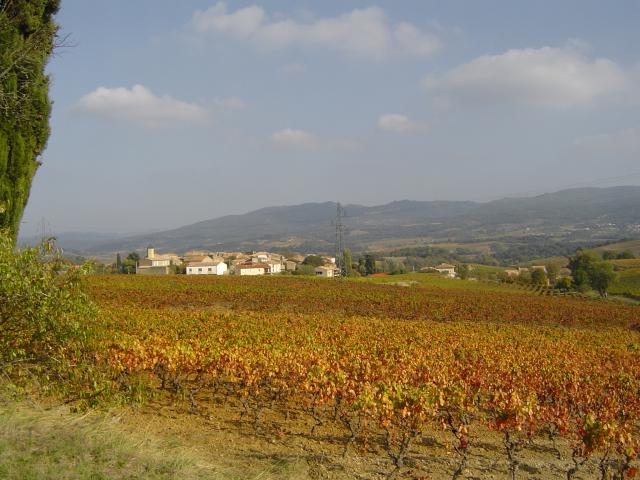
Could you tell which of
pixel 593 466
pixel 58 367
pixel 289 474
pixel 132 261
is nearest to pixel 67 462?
pixel 289 474

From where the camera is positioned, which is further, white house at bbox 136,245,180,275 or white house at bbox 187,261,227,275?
white house at bbox 187,261,227,275

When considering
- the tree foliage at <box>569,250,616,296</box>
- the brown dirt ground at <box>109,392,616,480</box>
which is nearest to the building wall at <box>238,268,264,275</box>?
the tree foliage at <box>569,250,616,296</box>

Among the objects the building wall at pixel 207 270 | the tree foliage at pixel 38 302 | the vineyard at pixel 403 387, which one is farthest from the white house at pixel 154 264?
the tree foliage at pixel 38 302

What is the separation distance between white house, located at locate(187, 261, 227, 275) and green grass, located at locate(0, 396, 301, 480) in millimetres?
83574

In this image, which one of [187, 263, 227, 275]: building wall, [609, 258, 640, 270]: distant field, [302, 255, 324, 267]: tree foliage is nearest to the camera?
[609, 258, 640, 270]: distant field

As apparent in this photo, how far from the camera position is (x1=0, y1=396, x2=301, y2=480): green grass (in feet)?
17.1

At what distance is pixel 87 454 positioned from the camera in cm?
566

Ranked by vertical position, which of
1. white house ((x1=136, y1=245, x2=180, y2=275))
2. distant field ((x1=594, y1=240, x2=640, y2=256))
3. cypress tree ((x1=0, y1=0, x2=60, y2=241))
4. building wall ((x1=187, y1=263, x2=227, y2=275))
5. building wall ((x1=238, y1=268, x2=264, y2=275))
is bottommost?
distant field ((x1=594, y1=240, x2=640, y2=256))

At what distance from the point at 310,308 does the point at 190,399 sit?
67.6ft

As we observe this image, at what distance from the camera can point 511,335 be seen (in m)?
20.5

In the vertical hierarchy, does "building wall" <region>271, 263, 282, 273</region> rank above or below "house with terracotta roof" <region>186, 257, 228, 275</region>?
below

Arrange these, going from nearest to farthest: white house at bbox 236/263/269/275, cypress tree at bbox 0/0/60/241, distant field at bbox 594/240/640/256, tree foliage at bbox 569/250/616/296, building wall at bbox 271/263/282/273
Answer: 1. cypress tree at bbox 0/0/60/241
2. tree foliage at bbox 569/250/616/296
3. white house at bbox 236/263/269/275
4. building wall at bbox 271/263/282/273
5. distant field at bbox 594/240/640/256

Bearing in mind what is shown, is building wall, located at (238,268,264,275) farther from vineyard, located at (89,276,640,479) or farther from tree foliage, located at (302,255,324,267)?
vineyard, located at (89,276,640,479)

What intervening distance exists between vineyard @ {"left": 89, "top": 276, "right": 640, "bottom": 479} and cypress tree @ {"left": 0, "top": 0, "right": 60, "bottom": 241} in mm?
4169
